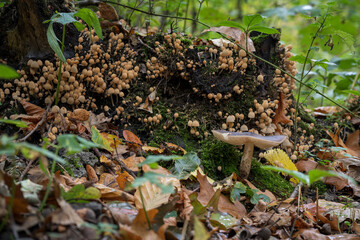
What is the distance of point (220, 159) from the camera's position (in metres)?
3.14

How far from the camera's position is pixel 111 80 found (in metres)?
3.37

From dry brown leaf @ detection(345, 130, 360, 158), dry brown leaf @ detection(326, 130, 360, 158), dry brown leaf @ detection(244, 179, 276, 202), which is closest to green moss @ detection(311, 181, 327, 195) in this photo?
dry brown leaf @ detection(244, 179, 276, 202)

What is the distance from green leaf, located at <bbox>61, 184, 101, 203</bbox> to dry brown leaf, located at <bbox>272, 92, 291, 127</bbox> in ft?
8.94

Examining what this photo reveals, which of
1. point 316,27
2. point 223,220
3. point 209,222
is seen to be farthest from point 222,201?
point 316,27

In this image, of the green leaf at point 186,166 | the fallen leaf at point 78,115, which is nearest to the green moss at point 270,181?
the green leaf at point 186,166

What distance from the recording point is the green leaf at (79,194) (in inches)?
59.2

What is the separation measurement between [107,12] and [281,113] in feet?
8.60

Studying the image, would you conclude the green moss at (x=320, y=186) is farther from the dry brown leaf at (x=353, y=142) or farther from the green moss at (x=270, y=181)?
the dry brown leaf at (x=353, y=142)

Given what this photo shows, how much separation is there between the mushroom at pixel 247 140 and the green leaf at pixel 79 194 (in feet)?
4.88

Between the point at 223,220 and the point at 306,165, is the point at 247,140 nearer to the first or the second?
the point at 223,220

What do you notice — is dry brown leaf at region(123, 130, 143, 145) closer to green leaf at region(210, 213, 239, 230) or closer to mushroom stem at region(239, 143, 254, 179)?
mushroom stem at region(239, 143, 254, 179)

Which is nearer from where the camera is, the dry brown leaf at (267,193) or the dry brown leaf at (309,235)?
the dry brown leaf at (309,235)

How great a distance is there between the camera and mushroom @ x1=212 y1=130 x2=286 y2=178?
2592 mm

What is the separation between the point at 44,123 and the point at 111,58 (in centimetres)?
119
